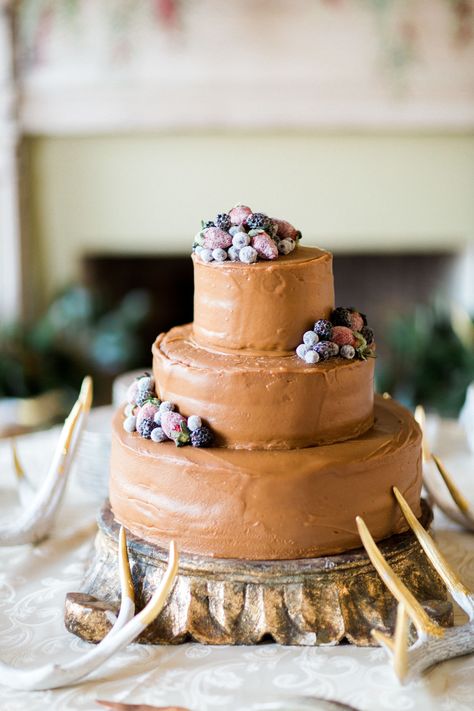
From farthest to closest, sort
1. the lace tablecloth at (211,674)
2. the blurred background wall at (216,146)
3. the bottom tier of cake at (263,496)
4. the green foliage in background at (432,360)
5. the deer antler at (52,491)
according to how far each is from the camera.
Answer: the blurred background wall at (216,146)
the green foliage in background at (432,360)
the deer antler at (52,491)
the bottom tier of cake at (263,496)
the lace tablecloth at (211,674)

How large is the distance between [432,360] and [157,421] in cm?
348

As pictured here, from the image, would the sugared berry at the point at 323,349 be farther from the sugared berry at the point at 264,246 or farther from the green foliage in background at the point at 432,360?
the green foliage in background at the point at 432,360

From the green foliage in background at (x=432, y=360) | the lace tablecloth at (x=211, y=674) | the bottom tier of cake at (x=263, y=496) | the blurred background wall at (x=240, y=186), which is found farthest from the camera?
the blurred background wall at (x=240, y=186)

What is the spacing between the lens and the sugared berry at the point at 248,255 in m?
2.21

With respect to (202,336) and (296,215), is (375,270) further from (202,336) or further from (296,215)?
(202,336)

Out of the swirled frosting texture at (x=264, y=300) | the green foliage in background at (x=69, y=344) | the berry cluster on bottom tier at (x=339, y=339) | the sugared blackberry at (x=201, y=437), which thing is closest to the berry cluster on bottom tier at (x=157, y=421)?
the sugared blackberry at (x=201, y=437)

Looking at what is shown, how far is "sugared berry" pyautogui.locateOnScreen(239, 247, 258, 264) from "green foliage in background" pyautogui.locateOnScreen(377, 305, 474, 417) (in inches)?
130

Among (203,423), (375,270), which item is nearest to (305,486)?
(203,423)

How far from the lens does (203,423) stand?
7.34 feet

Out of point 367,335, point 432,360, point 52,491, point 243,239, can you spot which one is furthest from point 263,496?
point 432,360

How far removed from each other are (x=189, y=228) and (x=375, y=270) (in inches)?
61.8

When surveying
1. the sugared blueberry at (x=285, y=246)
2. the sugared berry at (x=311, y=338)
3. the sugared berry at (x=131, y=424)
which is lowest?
the sugared berry at (x=131, y=424)

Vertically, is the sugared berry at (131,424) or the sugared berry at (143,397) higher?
the sugared berry at (143,397)

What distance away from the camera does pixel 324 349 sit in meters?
2.21
